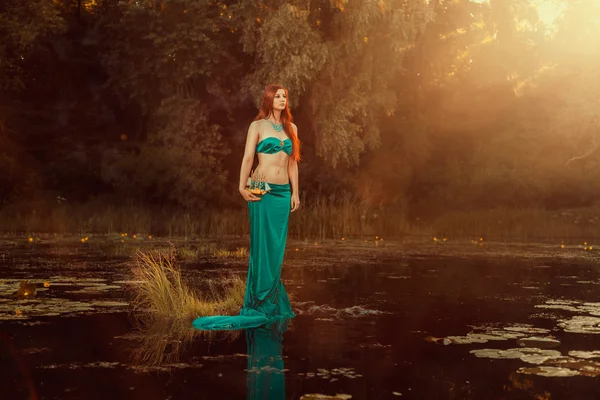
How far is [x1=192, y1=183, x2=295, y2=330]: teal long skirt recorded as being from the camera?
10.2m

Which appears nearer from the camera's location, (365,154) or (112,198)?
(112,198)

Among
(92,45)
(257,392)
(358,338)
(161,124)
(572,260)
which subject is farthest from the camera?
(92,45)

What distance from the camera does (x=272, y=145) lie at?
1046 cm

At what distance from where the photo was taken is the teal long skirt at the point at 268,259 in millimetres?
10211

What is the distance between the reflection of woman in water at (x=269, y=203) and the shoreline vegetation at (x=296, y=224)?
15.9m

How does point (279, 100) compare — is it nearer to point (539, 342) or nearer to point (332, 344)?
point (332, 344)

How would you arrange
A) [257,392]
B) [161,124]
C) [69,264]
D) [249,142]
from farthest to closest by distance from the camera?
[161,124]
[69,264]
[249,142]
[257,392]

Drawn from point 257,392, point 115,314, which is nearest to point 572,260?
point 115,314

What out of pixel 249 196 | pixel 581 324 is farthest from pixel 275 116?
pixel 581 324

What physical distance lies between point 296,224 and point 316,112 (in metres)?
4.11

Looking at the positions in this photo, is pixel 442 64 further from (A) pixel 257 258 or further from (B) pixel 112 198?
(A) pixel 257 258

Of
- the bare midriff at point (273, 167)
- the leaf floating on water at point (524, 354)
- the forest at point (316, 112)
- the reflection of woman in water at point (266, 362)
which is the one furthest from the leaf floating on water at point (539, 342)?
the forest at point (316, 112)

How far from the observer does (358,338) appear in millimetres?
8914

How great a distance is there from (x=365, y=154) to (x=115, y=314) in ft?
90.9
